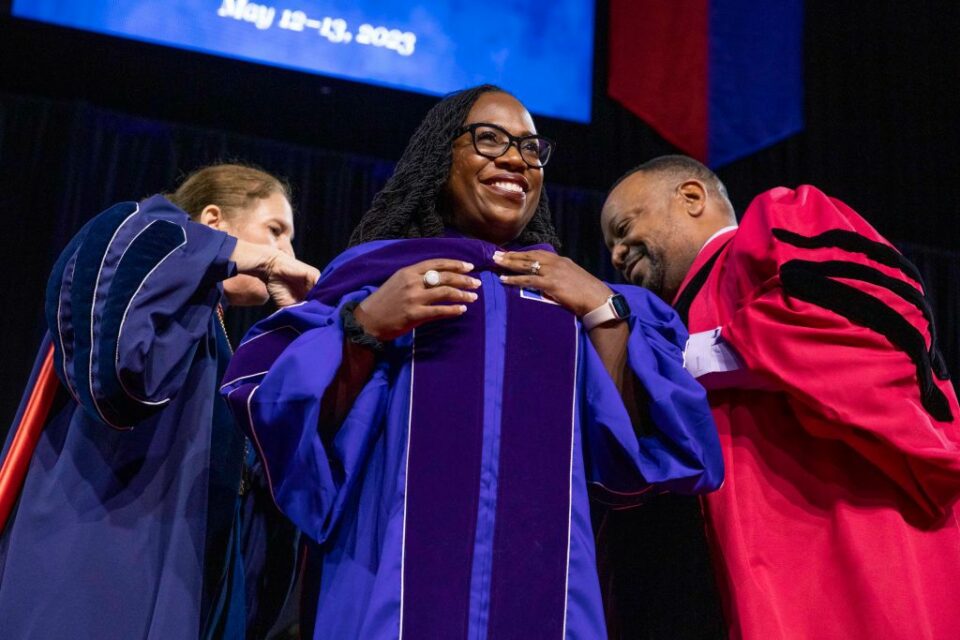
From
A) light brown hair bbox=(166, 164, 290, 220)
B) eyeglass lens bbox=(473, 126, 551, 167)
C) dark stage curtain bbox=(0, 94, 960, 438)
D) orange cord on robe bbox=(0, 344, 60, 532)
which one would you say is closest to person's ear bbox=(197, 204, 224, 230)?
light brown hair bbox=(166, 164, 290, 220)

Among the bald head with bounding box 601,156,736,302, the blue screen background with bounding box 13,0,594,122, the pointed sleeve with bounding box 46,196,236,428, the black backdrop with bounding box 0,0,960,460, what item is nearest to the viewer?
the pointed sleeve with bounding box 46,196,236,428

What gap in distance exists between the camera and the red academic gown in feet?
6.33

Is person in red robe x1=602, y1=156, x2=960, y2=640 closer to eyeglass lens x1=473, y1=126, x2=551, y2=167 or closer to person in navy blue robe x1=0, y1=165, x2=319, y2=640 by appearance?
eyeglass lens x1=473, y1=126, x2=551, y2=167

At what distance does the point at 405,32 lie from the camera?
523 centimetres

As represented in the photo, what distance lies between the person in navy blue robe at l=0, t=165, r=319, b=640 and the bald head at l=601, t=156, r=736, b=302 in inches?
48.2

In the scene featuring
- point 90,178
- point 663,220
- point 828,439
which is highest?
point 90,178

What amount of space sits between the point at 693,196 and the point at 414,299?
1.57 m

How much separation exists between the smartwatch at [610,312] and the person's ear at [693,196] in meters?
1.25

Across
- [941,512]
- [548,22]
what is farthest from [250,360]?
[548,22]

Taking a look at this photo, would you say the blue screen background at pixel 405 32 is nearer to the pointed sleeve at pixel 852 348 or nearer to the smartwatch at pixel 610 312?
the pointed sleeve at pixel 852 348

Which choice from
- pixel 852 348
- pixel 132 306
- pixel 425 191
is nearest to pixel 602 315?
pixel 425 191

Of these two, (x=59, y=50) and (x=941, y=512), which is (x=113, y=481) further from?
(x=59, y=50)

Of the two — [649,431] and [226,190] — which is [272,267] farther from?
[649,431]

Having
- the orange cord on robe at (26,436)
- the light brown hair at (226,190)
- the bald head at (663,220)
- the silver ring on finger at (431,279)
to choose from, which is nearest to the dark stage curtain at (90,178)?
the light brown hair at (226,190)
